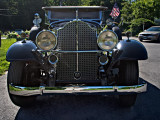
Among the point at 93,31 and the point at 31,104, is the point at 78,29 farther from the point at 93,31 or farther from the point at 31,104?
the point at 31,104

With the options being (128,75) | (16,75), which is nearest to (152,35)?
(128,75)

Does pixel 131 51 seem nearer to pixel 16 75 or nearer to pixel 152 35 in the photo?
pixel 16 75

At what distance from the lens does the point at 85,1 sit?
44.5 meters

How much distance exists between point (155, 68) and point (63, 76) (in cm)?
405

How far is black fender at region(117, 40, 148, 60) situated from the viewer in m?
3.15

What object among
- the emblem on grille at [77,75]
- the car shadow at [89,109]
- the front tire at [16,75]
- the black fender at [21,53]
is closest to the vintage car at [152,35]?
Answer: the car shadow at [89,109]

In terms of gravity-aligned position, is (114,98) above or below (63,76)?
below

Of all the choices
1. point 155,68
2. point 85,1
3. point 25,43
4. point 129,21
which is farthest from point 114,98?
point 85,1

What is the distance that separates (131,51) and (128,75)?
0.37 metres

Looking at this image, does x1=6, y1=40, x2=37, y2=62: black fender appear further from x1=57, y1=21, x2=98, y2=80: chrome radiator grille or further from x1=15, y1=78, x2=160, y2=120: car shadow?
x1=15, y1=78, x2=160, y2=120: car shadow

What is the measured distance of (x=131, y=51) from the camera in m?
3.22

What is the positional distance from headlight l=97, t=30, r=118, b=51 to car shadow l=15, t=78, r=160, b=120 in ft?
3.19

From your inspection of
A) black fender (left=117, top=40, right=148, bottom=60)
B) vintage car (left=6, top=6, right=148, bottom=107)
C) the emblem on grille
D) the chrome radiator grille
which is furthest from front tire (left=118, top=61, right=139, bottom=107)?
the emblem on grille

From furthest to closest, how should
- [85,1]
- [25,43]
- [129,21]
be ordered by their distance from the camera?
[85,1] < [129,21] < [25,43]
